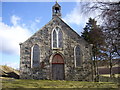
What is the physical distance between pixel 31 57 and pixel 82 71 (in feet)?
24.2

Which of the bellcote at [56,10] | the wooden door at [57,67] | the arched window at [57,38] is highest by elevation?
the bellcote at [56,10]

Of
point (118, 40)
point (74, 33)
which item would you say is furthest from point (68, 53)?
point (118, 40)

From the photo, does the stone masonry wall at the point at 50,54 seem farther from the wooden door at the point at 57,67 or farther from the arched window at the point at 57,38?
the wooden door at the point at 57,67

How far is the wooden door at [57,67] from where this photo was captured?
67.6 ft

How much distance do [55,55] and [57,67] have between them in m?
1.71

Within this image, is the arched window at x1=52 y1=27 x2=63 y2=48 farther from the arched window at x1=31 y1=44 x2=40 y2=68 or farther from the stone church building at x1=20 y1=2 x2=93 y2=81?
the arched window at x1=31 y1=44 x2=40 y2=68

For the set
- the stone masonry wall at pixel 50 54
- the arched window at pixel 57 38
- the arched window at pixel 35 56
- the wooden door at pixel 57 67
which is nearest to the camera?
the stone masonry wall at pixel 50 54

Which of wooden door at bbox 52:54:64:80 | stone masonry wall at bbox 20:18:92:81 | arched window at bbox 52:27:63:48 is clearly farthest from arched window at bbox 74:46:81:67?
arched window at bbox 52:27:63:48

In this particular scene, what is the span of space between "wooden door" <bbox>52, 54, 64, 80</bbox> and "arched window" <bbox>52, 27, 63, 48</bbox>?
4.97 ft

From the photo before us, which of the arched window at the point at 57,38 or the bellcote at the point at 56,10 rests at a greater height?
the bellcote at the point at 56,10

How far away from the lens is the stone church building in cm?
2048

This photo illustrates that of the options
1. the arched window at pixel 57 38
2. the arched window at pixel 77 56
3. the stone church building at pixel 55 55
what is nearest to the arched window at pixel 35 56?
the stone church building at pixel 55 55

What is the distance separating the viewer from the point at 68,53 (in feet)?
68.8

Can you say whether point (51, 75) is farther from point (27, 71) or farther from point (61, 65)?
point (27, 71)
